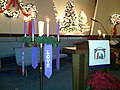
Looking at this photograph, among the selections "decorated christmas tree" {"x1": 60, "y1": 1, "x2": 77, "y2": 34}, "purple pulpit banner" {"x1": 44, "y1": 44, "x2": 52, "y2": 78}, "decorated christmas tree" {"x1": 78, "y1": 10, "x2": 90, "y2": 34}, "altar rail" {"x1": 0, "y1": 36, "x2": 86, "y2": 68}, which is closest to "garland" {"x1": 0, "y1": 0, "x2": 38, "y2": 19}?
"altar rail" {"x1": 0, "y1": 36, "x2": 86, "y2": 68}

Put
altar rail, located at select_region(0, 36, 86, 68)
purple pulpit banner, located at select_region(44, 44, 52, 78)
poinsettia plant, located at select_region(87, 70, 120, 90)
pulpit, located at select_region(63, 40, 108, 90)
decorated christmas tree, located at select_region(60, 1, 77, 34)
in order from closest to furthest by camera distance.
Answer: purple pulpit banner, located at select_region(44, 44, 52, 78)
poinsettia plant, located at select_region(87, 70, 120, 90)
pulpit, located at select_region(63, 40, 108, 90)
altar rail, located at select_region(0, 36, 86, 68)
decorated christmas tree, located at select_region(60, 1, 77, 34)

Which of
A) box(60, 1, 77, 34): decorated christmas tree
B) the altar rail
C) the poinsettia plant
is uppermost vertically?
box(60, 1, 77, 34): decorated christmas tree

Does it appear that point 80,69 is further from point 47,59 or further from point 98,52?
point 47,59

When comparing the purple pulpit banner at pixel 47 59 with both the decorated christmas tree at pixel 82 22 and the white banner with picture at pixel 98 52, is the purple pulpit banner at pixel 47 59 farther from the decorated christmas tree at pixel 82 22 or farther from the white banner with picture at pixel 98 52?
the decorated christmas tree at pixel 82 22

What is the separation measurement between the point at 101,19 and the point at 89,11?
25.8 inches

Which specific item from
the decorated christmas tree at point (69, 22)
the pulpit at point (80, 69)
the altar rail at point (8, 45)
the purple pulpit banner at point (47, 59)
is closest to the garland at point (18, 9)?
the altar rail at point (8, 45)

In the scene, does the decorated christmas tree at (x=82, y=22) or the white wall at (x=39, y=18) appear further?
the decorated christmas tree at (x=82, y=22)

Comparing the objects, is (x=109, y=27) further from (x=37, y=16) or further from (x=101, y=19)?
(x=37, y=16)

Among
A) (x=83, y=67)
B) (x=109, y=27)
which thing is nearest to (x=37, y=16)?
(x=109, y=27)

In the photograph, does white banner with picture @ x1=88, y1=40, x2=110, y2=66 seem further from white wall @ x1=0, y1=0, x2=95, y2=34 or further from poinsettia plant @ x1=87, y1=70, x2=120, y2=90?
white wall @ x1=0, y1=0, x2=95, y2=34

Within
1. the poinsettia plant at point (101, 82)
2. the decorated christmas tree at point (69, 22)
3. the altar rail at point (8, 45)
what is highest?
the decorated christmas tree at point (69, 22)

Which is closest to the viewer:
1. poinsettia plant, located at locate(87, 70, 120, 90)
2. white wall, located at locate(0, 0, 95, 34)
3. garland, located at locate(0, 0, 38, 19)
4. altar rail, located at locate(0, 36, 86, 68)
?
poinsettia plant, located at locate(87, 70, 120, 90)

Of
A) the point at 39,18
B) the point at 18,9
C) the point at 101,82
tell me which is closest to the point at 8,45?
the point at 18,9

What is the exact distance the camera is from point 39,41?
1887mm
